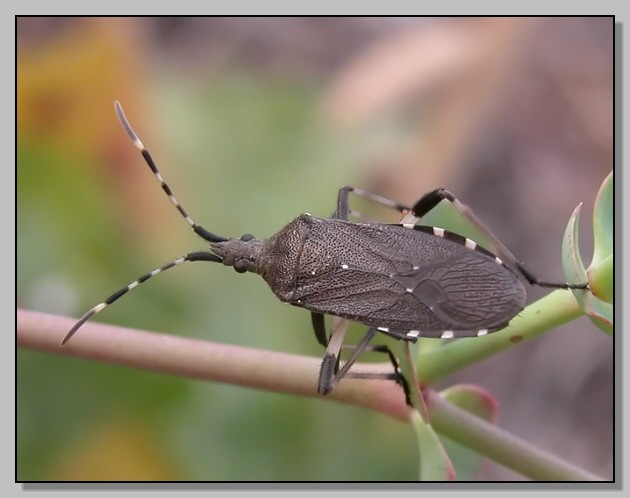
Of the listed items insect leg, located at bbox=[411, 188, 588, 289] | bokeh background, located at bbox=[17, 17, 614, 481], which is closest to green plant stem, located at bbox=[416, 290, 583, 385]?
insect leg, located at bbox=[411, 188, 588, 289]

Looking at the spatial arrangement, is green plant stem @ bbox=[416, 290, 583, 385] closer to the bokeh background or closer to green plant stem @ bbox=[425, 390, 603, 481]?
green plant stem @ bbox=[425, 390, 603, 481]

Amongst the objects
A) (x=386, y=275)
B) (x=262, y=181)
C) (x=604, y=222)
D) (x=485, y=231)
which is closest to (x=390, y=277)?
(x=386, y=275)

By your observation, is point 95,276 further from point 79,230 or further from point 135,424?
point 135,424

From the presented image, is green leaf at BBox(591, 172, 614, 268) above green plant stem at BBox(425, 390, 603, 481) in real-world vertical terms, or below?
above

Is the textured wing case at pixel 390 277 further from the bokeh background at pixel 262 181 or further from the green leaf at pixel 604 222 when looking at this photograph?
the bokeh background at pixel 262 181

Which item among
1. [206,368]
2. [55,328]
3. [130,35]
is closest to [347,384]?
[206,368]

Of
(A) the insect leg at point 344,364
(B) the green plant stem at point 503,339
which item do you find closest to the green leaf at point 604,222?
(B) the green plant stem at point 503,339
